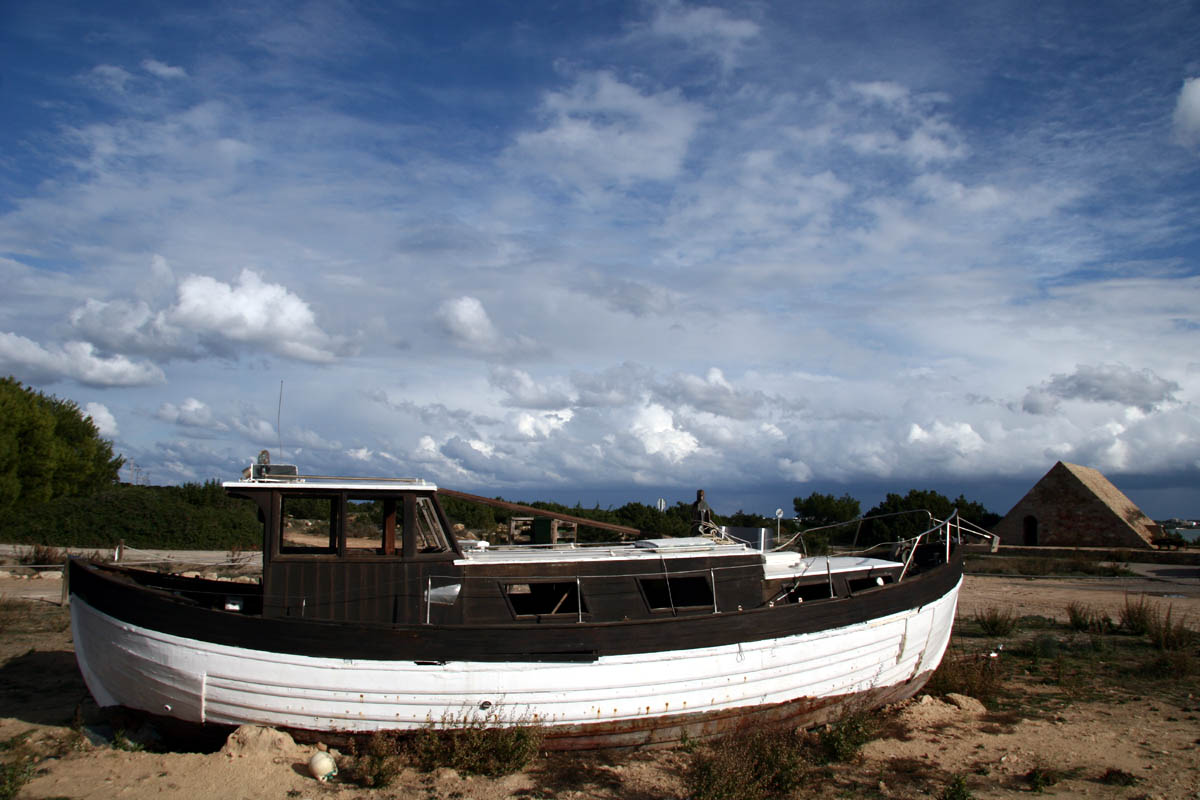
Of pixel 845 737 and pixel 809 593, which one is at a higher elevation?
pixel 809 593

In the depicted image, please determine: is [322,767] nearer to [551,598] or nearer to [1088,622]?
[551,598]

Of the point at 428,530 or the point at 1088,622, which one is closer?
the point at 428,530

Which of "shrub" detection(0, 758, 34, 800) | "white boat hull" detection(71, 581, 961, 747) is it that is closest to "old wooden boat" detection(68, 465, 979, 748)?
"white boat hull" detection(71, 581, 961, 747)

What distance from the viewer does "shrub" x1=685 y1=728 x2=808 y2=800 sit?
682 centimetres

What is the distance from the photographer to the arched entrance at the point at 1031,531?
33006mm

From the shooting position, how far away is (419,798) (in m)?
6.90

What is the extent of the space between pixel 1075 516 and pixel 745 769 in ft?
102

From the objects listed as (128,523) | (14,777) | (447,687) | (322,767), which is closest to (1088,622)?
(447,687)

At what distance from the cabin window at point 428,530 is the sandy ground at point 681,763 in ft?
7.82

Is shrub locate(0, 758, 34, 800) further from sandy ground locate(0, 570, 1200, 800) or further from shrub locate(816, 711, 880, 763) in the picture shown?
shrub locate(816, 711, 880, 763)

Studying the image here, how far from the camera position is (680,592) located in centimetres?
940

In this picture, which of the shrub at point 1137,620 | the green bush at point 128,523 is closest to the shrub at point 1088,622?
the shrub at point 1137,620

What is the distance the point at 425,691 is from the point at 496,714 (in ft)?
2.51

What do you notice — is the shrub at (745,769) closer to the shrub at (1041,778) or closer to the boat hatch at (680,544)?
the shrub at (1041,778)
